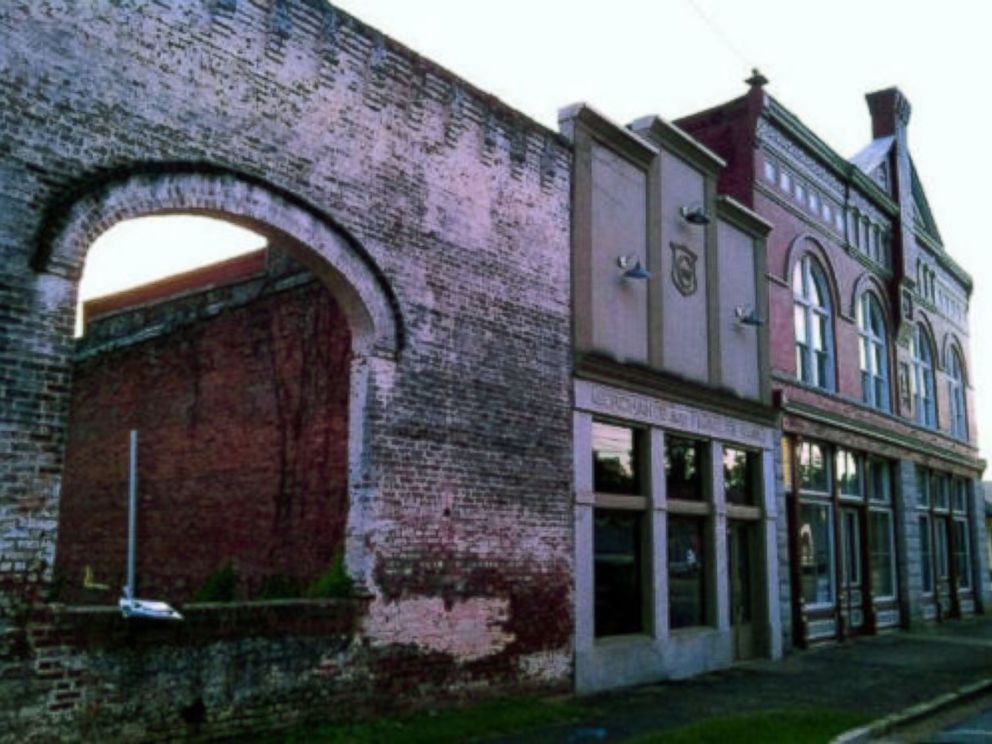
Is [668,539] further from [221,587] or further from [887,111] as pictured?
[887,111]

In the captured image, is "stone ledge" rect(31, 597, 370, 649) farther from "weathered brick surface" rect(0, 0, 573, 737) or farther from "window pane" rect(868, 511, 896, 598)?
"window pane" rect(868, 511, 896, 598)

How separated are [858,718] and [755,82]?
39.9 feet

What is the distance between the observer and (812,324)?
66.5 ft

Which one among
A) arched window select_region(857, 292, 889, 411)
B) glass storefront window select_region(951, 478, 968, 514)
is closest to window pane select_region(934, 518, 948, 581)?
glass storefront window select_region(951, 478, 968, 514)

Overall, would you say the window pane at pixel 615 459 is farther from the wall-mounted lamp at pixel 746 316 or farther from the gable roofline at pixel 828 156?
the gable roofline at pixel 828 156

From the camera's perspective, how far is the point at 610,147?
1420 cm

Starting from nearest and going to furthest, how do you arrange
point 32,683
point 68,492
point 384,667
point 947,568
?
1. point 32,683
2. point 384,667
3. point 68,492
4. point 947,568

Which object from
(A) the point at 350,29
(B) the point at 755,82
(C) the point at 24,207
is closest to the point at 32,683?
(C) the point at 24,207

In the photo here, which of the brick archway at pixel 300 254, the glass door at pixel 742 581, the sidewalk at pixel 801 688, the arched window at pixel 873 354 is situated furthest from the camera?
the arched window at pixel 873 354

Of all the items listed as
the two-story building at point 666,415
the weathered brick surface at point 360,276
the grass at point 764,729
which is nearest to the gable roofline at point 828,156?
the two-story building at point 666,415

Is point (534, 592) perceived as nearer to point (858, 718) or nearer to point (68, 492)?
point (858, 718)

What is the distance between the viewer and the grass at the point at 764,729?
9.03m

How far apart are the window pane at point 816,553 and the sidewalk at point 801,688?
104 centimetres

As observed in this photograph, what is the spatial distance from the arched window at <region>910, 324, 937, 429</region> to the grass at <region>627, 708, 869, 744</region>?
16.9 metres
